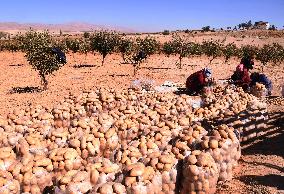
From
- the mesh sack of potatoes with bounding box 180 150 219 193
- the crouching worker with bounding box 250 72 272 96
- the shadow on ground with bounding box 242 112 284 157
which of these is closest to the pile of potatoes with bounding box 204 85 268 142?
the shadow on ground with bounding box 242 112 284 157

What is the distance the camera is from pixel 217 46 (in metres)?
35.2

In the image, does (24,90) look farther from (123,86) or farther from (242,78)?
(242,78)

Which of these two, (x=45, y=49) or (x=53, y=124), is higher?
(x=45, y=49)

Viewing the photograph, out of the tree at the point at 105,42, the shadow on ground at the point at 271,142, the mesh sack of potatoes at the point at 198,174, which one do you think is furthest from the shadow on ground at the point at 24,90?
the mesh sack of potatoes at the point at 198,174

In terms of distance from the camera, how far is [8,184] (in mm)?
7090

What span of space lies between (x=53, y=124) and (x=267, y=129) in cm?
607

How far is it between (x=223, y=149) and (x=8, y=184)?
14.1 ft

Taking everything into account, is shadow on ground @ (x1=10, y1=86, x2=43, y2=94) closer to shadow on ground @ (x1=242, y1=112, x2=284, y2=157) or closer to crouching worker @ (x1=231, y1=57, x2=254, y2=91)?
crouching worker @ (x1=231, y1=57, x2=254, y2=91)

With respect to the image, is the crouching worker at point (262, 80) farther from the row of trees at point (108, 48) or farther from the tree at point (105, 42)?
the tree at point (105, 42)

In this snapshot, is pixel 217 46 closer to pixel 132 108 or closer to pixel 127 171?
pixel 132 108

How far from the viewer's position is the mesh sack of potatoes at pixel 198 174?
7.14m

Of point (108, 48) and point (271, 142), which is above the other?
point (108, 48)

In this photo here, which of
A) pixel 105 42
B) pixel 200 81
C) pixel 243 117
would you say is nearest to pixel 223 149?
pixel 243 117

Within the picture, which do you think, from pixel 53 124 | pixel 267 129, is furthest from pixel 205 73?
pixel 53 124
